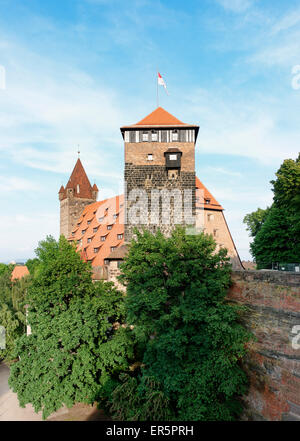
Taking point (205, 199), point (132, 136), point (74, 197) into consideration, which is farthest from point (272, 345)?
point (74, 197)

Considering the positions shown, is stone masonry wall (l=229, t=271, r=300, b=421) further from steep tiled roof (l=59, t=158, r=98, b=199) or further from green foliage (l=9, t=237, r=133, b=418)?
steep tiled roof (l=59, t=158, r=98, b=199)

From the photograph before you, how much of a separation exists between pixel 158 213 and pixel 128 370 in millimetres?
9201

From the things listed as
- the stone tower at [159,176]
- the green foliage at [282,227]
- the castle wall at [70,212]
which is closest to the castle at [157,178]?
the stone tower at [159,176]

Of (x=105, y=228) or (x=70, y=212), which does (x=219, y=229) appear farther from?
(x=70, y=212)

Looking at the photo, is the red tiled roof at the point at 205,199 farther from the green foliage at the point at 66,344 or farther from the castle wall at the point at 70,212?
the castle wall at the point at 70,212

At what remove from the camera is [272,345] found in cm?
1001

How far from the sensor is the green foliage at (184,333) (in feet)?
32.4

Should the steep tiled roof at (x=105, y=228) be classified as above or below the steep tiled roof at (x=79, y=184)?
below

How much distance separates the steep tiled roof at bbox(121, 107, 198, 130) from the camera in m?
20.1

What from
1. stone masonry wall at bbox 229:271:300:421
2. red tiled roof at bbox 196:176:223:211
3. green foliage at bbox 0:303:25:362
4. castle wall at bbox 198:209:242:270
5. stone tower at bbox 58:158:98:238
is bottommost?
green foliage at bbox 0:303:25:362

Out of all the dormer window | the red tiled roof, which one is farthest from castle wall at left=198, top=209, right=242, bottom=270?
the dormer window

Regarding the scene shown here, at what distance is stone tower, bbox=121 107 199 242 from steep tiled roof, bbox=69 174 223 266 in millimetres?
2930

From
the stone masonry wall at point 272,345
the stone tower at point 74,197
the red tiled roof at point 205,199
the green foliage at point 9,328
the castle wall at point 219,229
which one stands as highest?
the stone tower at point 74,197

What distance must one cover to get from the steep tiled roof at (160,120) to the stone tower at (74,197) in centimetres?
2059
